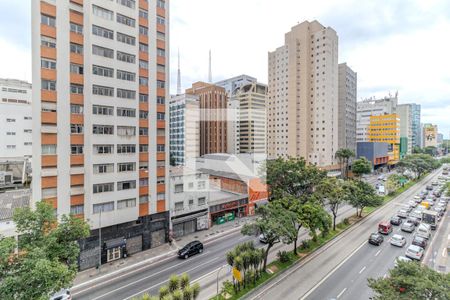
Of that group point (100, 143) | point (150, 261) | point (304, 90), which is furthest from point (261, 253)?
point (304, 90)

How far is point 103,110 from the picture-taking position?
25547mm

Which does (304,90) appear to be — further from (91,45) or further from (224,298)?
(224,298)

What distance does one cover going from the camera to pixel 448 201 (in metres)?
48.3

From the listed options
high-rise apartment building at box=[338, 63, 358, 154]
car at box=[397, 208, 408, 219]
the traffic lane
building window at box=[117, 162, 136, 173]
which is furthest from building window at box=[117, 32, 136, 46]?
high-rise apartment building at box=[338, 63, 358, 154]

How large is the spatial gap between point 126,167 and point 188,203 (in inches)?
428

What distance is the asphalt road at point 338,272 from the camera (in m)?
19.1

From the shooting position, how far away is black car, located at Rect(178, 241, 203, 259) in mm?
26212

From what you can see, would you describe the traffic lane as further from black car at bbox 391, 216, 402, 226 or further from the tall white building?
the tall white building

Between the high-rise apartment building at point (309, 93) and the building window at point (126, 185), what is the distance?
54.5 meters

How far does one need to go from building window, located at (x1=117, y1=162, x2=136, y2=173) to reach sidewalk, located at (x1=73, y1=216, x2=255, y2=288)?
10375 mm

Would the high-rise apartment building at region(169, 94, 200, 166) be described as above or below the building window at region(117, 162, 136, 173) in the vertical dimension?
above

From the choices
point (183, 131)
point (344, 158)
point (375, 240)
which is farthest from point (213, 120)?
point (375, 240)

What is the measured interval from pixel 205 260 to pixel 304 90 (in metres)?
67.5

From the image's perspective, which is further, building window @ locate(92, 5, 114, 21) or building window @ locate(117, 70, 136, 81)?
building window @ locate(117, 70, 136, 81)
